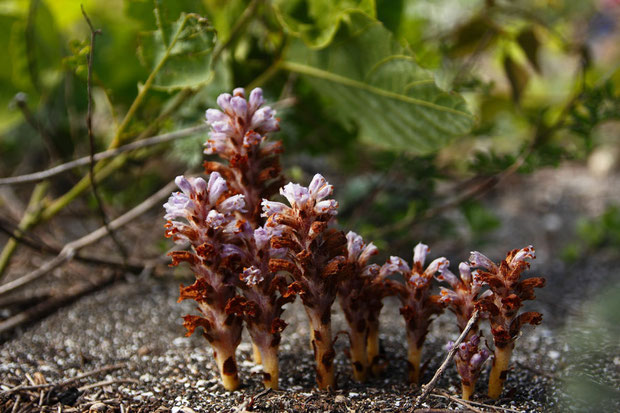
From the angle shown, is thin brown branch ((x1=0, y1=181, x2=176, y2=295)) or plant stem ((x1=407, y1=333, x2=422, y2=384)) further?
thin brown branch ((x1=0, y1=181, x2=176, y2=295))

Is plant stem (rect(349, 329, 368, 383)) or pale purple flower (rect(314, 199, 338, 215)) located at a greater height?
pale purple flower (rect(314, 199, 338, 215))

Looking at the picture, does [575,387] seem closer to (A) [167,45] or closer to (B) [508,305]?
(B) [508,305]

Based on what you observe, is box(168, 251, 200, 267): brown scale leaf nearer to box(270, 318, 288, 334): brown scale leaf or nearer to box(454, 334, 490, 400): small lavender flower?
box(270, 318, 288, 334): brown scale leaf

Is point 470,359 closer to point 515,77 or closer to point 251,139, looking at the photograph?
point 251,139

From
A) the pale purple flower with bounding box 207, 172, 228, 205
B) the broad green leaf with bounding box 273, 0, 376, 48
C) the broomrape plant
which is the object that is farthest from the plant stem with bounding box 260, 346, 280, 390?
the broad green leaf with bounding box 273, 0, 376, 48

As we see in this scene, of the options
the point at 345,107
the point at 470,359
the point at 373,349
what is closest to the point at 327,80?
the point at 345,107

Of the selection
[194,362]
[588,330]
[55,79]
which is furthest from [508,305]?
[55,79]

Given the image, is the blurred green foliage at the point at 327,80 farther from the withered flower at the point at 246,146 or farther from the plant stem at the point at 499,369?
the plant stem at the point at 499,369
